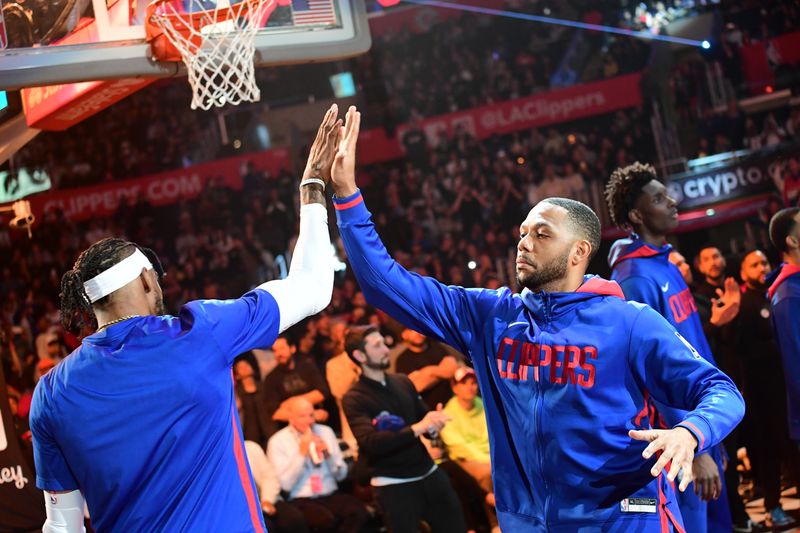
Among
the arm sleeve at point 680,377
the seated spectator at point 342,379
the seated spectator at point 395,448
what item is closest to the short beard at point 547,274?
the arm sleeve at point 680,377

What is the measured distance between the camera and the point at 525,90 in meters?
17.7

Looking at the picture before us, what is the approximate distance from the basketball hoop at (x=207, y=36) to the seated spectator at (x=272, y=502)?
3120 millimetres

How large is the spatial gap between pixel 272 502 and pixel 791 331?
393cm

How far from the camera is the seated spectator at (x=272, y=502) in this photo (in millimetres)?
7051

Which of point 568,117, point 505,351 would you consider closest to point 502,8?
point 568,117

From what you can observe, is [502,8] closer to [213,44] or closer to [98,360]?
[213,44]

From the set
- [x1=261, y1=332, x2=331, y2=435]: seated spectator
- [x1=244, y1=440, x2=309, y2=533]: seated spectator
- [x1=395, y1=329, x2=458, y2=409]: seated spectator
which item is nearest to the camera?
[x1=244, y1=440, x2=309, y2=533]: seated spectator

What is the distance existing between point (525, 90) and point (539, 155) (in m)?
2.73

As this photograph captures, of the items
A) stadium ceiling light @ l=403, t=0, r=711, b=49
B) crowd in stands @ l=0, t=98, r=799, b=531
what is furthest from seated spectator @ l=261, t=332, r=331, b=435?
stadium ceiling light @ l=403, t=0, r=711, b=49

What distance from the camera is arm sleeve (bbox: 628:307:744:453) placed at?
300cm

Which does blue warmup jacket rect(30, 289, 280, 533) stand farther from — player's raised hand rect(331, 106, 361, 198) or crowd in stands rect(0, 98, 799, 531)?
crowd in stands rect(0, 98, 799, 531)

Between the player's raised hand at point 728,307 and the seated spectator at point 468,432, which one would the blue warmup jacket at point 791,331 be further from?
the seated spectator at point 468,432

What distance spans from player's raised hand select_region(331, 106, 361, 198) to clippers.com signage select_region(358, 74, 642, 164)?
12.9 m

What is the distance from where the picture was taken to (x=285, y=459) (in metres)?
7.19
